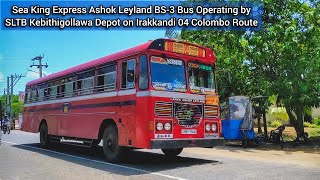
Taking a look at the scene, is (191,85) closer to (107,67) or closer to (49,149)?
(107,67)

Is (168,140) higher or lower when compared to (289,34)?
lower

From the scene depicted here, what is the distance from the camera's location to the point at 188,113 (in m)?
11.0

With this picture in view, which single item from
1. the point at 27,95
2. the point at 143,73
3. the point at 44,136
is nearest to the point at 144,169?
the point at 143,73

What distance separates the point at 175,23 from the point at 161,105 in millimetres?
7040

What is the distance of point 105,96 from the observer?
12070 mm

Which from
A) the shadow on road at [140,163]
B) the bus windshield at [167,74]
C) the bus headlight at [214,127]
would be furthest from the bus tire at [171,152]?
the bus windshield at [167,74]

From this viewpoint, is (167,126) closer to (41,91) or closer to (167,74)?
(167,74)

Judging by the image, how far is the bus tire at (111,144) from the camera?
37.1ft

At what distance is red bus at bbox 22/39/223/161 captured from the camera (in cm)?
1031

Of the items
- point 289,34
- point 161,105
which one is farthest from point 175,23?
point 161,105

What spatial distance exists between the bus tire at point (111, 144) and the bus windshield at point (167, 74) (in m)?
2.14

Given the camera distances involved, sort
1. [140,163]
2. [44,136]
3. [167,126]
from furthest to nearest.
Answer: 1. [44,136]
2. [140,163]
3. [167,126]

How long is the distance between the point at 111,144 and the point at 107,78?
6.79 feet

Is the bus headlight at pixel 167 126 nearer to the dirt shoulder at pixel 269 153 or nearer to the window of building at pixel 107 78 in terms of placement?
the window of building at pixel 107 78
